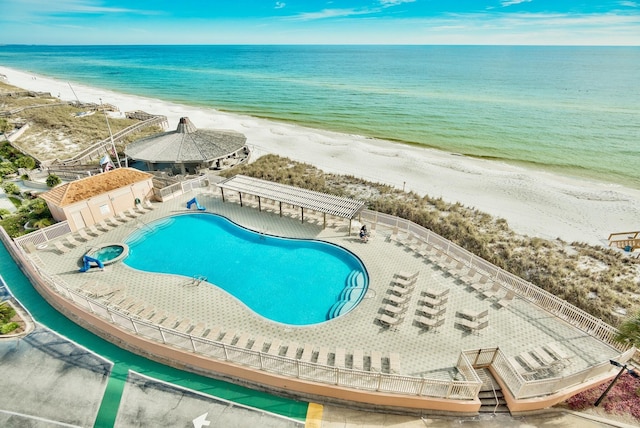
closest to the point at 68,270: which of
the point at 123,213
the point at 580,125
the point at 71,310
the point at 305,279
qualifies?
the point at 71,310

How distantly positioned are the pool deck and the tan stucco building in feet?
6.94

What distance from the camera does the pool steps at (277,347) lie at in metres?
10.7

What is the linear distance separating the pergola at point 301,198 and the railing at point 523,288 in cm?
174

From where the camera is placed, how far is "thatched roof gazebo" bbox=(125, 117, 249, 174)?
1008 inches

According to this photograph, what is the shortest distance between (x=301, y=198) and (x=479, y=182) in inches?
872

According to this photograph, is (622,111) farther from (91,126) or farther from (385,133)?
(91,126)

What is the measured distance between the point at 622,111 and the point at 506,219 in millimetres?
65274

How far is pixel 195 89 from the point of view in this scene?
9331 cm

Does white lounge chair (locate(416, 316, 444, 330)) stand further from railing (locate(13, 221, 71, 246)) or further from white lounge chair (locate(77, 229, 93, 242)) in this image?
railing (locate(13, 221, 71, 246))

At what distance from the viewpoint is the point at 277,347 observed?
433 inches

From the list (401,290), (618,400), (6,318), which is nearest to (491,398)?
(618,400)

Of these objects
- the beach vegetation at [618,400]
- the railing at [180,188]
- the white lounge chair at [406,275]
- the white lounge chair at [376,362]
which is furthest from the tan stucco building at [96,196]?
the beach vegetation at [618,400]

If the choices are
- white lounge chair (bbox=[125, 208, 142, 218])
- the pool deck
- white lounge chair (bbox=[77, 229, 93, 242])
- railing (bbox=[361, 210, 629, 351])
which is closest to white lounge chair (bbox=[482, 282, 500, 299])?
the pool deck

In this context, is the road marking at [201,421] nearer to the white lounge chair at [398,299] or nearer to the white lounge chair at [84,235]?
the white lounge chair at [398,299]
